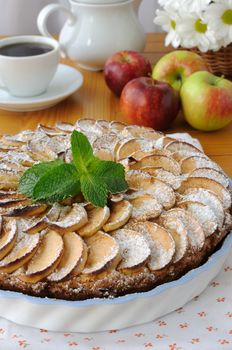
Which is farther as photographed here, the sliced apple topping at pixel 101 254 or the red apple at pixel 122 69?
the red apple at pixel 122 69

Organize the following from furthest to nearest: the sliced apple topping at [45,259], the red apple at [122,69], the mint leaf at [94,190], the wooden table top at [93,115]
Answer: the red apple at [122,69] < the wooden table top at [93,115] < the mint leaf at [94,190] < the sliced apple topping at [45,259]

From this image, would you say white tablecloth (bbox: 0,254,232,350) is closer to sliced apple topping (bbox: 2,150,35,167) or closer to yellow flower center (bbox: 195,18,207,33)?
sliced apple topping (bbox: 2,150,35,167)

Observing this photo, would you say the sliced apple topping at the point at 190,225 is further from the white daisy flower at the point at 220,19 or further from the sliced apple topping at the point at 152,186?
the white daisy flower at the point at 220,19

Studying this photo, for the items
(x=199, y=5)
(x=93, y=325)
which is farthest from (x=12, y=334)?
(x=199, y=5)

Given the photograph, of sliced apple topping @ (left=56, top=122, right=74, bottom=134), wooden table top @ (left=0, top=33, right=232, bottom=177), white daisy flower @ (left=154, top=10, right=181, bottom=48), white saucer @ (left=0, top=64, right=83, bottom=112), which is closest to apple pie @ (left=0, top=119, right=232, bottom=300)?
sliced apple topping @ (left=56, top=122, right=74, bottom=134)

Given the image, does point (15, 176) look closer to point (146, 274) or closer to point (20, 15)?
point (146, 274)

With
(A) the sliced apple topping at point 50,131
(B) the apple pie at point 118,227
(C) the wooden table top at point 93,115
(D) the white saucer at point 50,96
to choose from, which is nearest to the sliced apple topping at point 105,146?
(B) the apple pie at point 118,227

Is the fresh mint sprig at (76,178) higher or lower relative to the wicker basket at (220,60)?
higher
